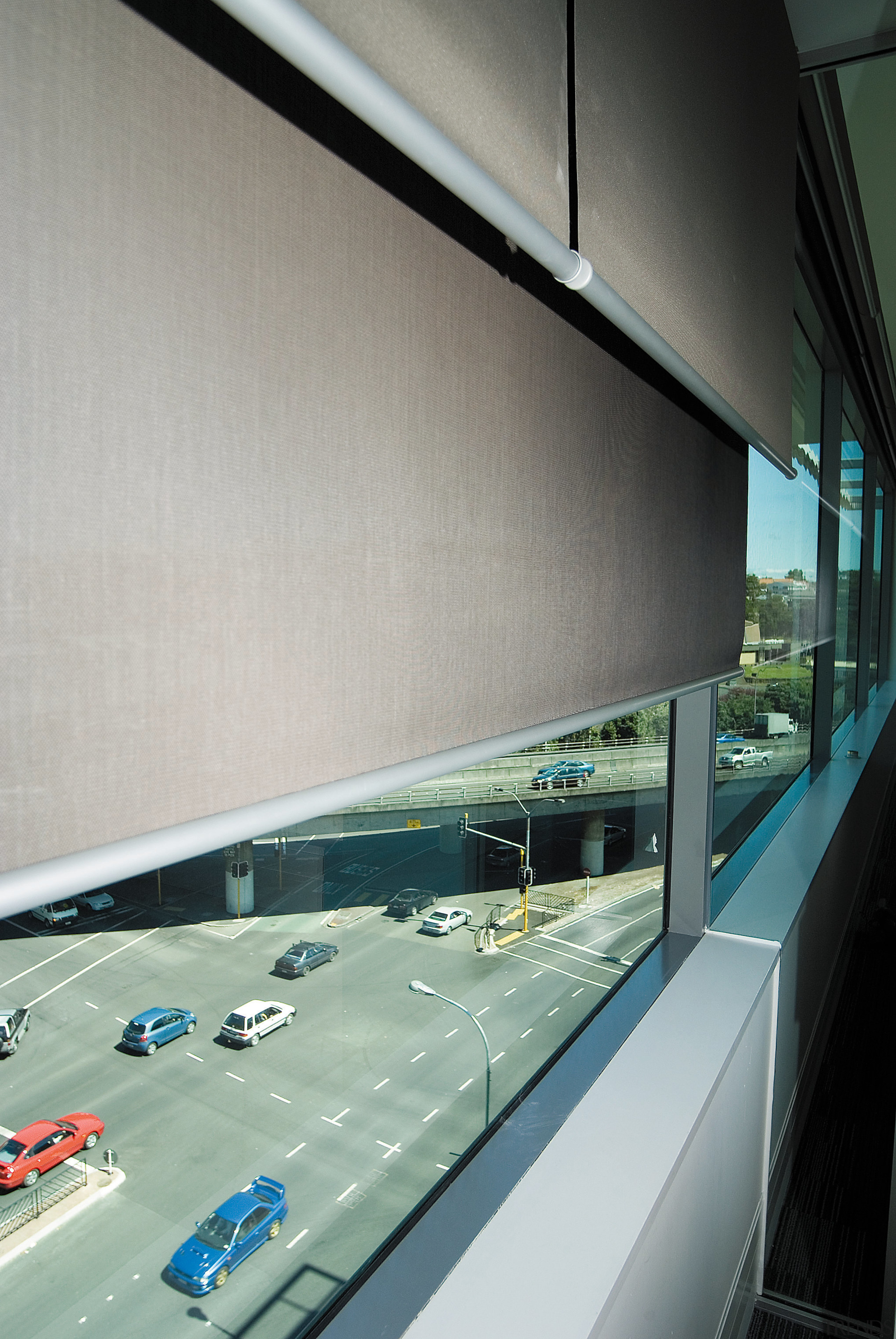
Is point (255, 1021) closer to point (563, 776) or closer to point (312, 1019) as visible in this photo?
point (312, 1019)

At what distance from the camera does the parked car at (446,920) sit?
3.31 ft

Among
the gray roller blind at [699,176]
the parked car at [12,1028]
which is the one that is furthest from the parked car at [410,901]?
the gray roller blind at [699,176]

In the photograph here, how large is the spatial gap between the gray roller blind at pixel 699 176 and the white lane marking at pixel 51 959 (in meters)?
0.62

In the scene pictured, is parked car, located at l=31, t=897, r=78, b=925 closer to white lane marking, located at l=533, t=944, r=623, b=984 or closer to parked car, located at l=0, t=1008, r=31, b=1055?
parked car, located at l=0, t=1008, r=31, b=1055

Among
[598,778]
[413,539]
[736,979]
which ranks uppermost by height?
[413,539]

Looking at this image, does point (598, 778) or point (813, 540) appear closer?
point (598, 778)

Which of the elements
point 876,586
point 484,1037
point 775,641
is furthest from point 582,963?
point 876,586

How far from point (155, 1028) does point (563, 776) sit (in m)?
0.77

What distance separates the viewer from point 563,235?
636mm

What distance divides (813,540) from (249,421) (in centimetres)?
299

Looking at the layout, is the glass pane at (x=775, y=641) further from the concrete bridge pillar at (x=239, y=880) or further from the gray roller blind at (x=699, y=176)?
the concrete bridge pillar at (x=239, y=880)

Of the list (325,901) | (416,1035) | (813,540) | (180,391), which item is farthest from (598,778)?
(813,540)

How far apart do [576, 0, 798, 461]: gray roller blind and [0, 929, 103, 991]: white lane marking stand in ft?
2.04

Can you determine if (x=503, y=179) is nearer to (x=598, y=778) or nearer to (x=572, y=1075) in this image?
(x=598, y=778)
